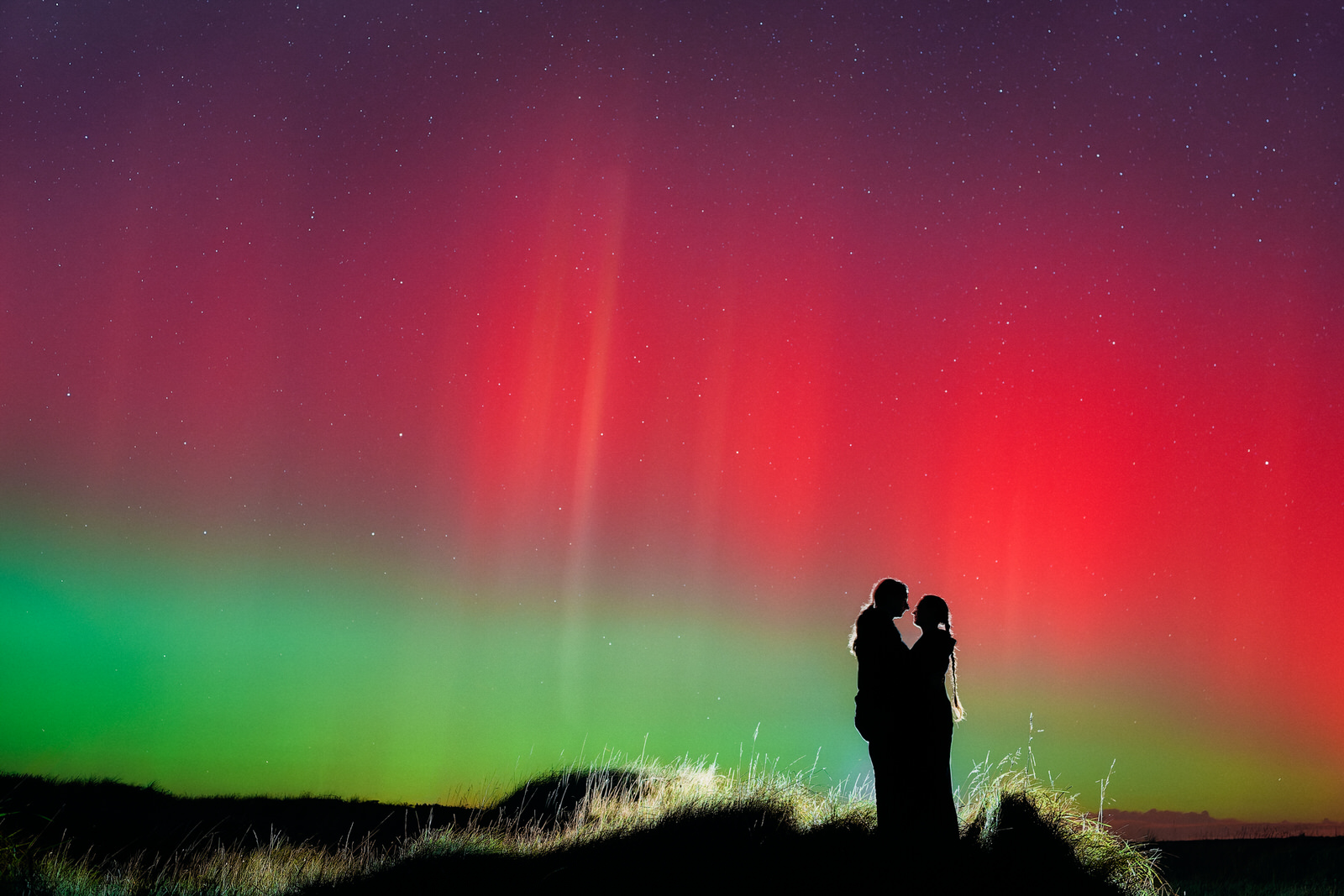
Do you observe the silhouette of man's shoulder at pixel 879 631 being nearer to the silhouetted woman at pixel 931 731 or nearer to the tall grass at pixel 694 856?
the silhouetted woman at pixel 931 731

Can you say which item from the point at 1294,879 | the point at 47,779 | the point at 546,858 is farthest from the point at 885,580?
the point at 47,779

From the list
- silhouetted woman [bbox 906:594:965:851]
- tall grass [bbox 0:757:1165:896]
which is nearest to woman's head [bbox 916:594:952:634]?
silhouetted woman [bbox 906:594:965:851]

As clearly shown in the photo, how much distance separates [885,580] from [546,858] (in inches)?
153

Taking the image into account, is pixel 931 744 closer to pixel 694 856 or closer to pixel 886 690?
pixel 886 690

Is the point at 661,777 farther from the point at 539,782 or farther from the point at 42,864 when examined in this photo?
the point at 42,864

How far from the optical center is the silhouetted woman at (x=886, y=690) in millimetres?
7484

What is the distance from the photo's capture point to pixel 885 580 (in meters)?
7.59

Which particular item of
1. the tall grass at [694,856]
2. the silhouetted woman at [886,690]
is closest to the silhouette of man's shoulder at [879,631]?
the silhouetted woman at [886,690]

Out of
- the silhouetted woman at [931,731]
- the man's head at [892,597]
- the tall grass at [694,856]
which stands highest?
the man's head at [892,597]

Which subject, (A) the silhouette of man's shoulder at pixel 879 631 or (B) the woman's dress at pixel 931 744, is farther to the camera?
(A) the silhouette of man's shoulder at pixel 879 631

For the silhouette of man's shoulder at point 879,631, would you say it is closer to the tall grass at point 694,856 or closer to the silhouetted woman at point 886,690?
the silhouetted woman at point 886,690

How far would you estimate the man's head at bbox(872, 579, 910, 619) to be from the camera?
294 inches

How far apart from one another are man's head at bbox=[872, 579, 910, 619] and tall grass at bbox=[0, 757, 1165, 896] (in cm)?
198

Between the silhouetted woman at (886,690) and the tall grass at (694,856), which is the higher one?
the silhouetted woman at (886,690)
